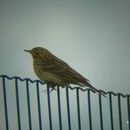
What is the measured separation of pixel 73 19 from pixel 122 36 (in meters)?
0.34

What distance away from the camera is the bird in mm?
2420

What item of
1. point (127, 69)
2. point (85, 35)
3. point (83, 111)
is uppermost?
point (85, 35)

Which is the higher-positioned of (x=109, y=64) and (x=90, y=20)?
(x=90, y=20)

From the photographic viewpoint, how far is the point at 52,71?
2.47 metres

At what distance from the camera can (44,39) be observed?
158 inches

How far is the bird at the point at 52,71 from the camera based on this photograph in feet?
7.94

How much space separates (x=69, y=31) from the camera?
157 inches

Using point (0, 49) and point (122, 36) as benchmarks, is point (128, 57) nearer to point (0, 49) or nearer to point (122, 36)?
point (122, 36)

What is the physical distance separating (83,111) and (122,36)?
0.59 metres

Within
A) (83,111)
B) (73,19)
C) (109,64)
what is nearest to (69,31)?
(73,19)

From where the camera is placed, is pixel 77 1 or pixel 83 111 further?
pixel 77 1

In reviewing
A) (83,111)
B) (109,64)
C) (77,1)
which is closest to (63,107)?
(83,111)

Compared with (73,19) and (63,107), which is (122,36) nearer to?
(73,19)

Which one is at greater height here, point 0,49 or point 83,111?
point 0,49
